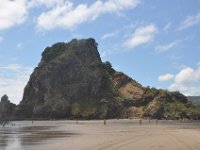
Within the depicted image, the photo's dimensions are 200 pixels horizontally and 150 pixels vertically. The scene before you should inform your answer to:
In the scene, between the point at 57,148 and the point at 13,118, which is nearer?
the point at 57,148

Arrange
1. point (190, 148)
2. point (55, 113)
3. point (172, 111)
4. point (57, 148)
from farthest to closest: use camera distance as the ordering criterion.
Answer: point (55, 113), point (172, 111), point (57, 148), point (190, 148)

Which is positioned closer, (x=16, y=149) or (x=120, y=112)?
(x=16, y=149)

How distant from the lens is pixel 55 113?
19825cm

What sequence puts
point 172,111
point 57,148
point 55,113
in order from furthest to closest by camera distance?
point 55,113 → point 172,111 → point 57,148

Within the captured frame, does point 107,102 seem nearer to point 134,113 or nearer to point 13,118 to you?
point 134,113

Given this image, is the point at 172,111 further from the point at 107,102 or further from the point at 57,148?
the point at 57,148

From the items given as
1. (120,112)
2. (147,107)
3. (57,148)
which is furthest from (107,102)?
(57,148)

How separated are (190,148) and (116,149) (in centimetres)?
558

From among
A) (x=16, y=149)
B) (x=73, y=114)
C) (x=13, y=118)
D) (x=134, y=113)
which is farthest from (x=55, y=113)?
(x=16, y=149)

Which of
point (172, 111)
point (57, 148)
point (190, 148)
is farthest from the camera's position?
point (172, 111)

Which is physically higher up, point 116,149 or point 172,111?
point 172,111

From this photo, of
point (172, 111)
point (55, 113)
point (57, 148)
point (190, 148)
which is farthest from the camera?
point (55, 113)

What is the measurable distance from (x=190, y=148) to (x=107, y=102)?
170322 millimetres

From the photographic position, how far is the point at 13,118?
653ft
